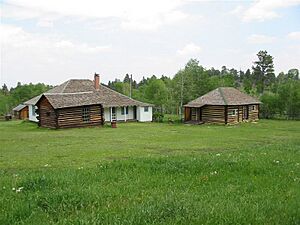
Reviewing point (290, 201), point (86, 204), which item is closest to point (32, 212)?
point (86, 204)

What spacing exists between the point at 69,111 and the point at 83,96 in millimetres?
4454

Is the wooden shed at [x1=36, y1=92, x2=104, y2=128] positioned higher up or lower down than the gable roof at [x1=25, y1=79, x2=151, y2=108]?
lower down

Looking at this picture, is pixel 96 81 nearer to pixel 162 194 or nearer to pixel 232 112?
pixel 232 112

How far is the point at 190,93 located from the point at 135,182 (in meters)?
57.4

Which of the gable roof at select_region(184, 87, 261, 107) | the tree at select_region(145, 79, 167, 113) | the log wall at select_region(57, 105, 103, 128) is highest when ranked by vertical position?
the tree at select_region(145, 79, 167, 113)

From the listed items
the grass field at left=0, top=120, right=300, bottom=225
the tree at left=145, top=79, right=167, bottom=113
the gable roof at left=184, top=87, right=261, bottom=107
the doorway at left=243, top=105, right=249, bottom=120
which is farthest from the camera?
the tree at left=145, top=79, right=167, bottom=113

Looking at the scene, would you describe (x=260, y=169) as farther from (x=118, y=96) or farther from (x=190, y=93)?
(x=190, y=93)

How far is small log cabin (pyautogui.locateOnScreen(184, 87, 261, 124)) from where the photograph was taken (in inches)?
1873

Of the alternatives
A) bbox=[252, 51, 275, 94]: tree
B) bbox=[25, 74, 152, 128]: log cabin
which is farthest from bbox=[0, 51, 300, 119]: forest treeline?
bbox=[25, 74, 152, 128]: log cabin

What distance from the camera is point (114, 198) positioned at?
7020 mm

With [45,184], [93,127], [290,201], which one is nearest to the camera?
[290,201]

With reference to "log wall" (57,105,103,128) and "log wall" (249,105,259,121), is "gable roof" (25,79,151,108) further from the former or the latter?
"log wall" (249,105,259,121)

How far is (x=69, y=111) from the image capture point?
140 ft

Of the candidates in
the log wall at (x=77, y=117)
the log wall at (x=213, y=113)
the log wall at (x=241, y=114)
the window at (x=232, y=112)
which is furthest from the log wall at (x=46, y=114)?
the window at (x=232, y=112)
